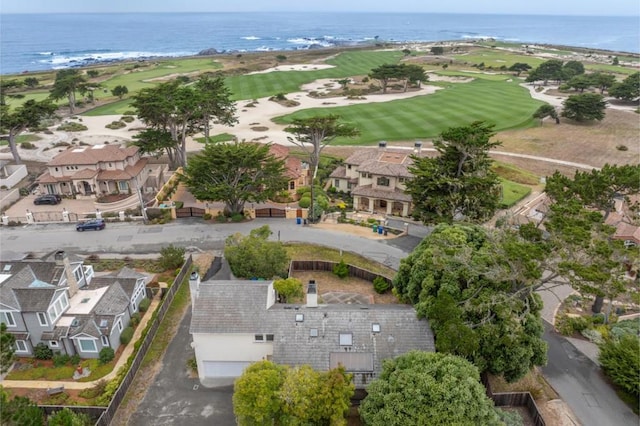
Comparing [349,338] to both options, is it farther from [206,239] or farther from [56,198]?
[56,198]

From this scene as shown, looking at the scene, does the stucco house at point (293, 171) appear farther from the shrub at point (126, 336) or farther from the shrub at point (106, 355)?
the shrub at point (106, 355)

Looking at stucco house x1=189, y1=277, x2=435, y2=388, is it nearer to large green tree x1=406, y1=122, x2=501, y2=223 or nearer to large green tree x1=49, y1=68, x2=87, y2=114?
large green tree x1=406, y1=122, x2=501, y2=223

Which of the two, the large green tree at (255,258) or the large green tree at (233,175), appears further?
the large green tree at (233,175)

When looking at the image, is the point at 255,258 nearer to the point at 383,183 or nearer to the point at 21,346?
the point at 21,346

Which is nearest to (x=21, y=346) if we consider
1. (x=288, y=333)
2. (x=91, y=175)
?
(x=288, y=333)

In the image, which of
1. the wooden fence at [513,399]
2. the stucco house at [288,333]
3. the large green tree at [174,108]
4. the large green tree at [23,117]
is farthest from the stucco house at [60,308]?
the large green tree at [23,117]

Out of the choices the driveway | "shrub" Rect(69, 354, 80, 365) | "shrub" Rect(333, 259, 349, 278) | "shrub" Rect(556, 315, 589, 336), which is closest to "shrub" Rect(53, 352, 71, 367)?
"shrub" Rect(69, 354, 80, 365)
